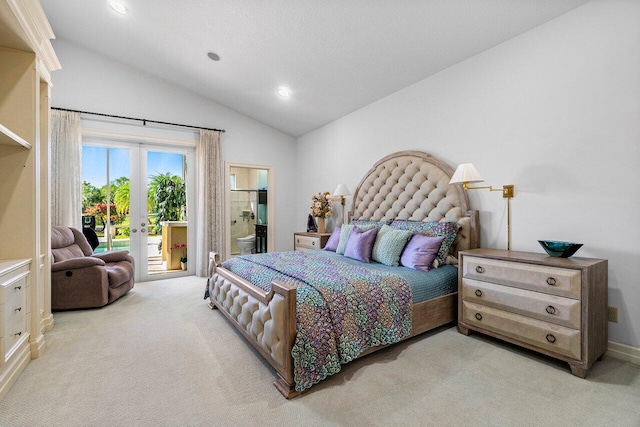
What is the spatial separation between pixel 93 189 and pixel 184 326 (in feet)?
9.98

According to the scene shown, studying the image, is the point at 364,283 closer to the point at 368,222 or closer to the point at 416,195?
the point at 416,195

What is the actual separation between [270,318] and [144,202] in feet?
13.0

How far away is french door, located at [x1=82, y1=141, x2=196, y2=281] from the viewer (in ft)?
14.8

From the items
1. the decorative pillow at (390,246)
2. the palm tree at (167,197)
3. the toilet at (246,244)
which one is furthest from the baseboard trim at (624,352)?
the palm tree at (167,197)

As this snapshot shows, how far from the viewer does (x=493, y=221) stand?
2.96 m

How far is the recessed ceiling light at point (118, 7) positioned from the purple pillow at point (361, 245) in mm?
3769

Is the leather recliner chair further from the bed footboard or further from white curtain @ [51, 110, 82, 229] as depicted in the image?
the bed footboard

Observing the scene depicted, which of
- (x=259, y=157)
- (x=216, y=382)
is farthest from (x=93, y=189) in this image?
(x=216, y=382)

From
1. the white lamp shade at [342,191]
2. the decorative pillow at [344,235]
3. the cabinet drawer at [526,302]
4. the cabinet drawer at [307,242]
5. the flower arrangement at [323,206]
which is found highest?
the white lamp shade at [342,191]

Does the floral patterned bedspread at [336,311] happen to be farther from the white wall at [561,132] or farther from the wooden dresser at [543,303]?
the white wall at [561,132]

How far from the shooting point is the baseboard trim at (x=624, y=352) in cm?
214

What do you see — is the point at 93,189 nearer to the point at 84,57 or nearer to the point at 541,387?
the point at 84,57

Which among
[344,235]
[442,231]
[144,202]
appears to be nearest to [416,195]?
[442,231]

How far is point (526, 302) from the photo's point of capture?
2227 millimetres
